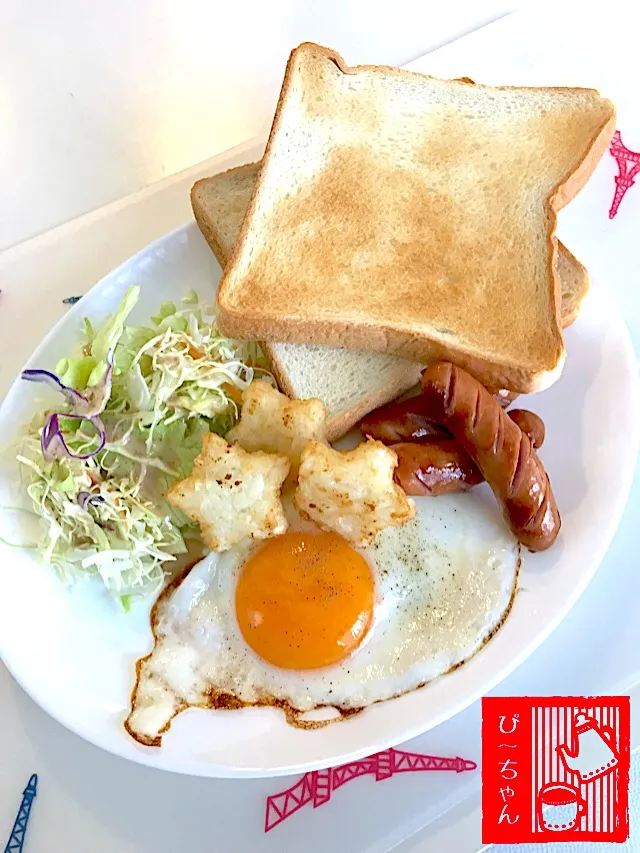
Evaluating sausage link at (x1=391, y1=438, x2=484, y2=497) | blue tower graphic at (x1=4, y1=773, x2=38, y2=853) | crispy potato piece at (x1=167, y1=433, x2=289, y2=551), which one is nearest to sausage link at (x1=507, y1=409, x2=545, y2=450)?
sausage link at (x1=391, y1=438, x2=484, y2=497)

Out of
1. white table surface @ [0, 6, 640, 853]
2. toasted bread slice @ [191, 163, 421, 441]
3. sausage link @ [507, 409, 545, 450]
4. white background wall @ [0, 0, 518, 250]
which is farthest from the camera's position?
white background wall @ [0, 0, 518, 250]

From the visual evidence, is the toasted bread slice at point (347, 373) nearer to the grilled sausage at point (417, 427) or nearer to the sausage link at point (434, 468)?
the grilled sausage at point (417, 427)

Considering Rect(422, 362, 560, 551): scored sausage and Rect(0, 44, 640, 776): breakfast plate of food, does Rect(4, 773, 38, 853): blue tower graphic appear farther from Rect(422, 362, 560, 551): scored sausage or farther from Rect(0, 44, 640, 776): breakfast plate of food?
Rect(422, 362, 560, 551): scored sausage

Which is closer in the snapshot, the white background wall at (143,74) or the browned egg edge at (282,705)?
the browned egg edge at (282,705)

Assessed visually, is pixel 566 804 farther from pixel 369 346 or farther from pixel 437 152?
pixel 437 152

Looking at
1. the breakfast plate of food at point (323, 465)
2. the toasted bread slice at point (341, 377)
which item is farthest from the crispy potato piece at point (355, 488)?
the toasted bread slice at point (341, 377)

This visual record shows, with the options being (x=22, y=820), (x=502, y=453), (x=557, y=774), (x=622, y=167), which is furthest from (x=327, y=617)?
(x=622, y=167)

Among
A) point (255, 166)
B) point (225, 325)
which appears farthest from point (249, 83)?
point (225, 325)
